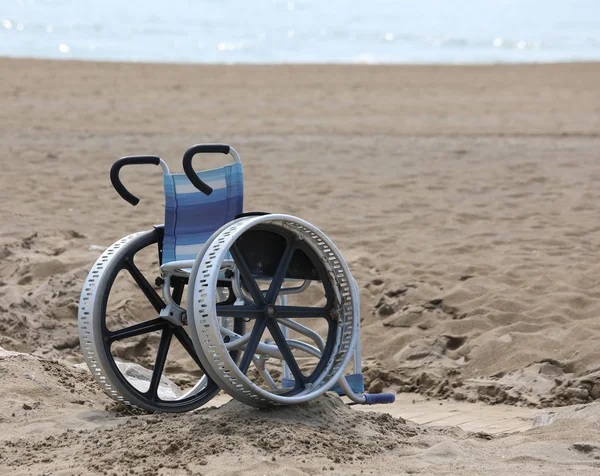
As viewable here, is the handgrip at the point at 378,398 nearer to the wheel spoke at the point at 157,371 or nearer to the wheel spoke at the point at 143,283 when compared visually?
the wheel spoke at the point at 157,371

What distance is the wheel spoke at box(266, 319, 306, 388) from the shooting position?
14.8ft

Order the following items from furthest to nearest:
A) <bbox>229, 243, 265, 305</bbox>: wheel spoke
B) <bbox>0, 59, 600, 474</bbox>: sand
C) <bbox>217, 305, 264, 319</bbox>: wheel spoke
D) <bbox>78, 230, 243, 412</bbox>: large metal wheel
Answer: <bbox>78, 230, 243, 412</bbox>: large metal wheel → <bbox>229, 243, 265, 305</bbox>: wheel spoke → <bbox>217, 305, 264, 319</bbox>: wheel spoke → <bbox>0, 59, 600, 474</bbox>: sand

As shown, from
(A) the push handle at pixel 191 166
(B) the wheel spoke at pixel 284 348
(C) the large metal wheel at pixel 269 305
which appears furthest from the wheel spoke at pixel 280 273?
(A) the push handle at pixel 191 166

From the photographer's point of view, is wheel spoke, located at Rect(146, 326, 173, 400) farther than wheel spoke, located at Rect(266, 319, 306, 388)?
Yes

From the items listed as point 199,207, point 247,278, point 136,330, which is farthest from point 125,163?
point 247,278

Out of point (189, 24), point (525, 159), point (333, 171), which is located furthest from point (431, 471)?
point (189, 24)

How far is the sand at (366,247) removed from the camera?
4125mm

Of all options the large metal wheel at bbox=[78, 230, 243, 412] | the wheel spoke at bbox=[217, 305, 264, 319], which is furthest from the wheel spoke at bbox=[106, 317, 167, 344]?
the wheel spoke at bbox=[217, 305, 264, 319]

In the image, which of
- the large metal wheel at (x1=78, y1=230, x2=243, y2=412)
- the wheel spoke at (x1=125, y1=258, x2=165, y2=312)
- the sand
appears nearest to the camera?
the sand

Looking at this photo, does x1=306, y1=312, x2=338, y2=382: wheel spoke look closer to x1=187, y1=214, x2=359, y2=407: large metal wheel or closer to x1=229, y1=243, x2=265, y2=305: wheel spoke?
x1=187, y1=214, x2=359, y2=407: large metal wheel

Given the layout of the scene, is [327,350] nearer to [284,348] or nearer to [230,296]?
[284,348]

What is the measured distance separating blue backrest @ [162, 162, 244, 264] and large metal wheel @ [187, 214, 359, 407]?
12.3 inches

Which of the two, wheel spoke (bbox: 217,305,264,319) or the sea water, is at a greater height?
the sea water

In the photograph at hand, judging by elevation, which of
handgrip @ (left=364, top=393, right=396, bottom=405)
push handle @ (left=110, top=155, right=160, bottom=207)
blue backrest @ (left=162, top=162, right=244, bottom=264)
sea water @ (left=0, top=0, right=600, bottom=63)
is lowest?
handgrip @ (left=364, top=393, right=396, bottom=405)
